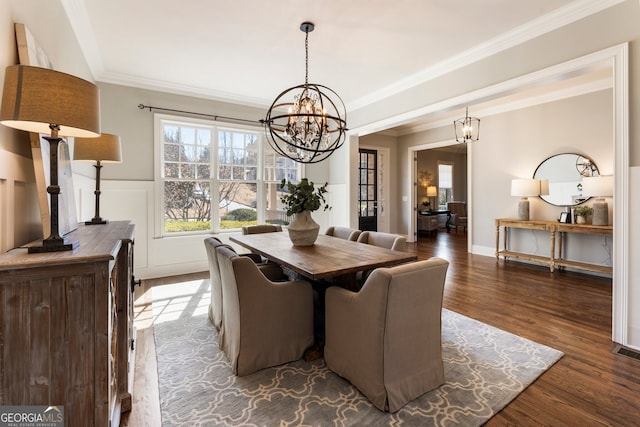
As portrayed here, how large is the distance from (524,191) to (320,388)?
4886 millimetres

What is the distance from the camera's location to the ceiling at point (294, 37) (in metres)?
2.62

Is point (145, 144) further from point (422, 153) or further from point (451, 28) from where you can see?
point (422, 153)

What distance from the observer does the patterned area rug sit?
1.63 metres

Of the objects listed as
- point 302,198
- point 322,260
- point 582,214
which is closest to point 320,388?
point 322,260

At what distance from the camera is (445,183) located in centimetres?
1062

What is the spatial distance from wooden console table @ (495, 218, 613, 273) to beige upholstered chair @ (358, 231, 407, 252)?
3.25 meters

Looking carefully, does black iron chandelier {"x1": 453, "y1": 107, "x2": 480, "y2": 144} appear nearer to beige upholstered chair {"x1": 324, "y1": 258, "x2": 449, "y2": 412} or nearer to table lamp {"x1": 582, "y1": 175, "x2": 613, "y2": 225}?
table lamp {"x1": 582, "y1": 175, "x2": 613, "y2": 225}

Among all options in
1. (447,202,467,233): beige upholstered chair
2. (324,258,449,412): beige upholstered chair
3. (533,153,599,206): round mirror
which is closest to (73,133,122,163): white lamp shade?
(324,258,449,412): beige upholstered chair

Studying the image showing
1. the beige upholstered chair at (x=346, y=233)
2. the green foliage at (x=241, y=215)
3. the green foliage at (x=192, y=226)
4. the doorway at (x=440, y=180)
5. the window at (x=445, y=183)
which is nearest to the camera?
the beige upholstered chair at (x=346, y=233)

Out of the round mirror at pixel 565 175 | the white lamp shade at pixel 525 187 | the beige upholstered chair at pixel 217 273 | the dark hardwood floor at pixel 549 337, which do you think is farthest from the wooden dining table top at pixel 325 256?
the round mirror at pixel 565 175

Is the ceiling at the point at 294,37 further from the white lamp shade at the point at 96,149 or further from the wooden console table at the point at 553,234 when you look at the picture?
the wooden console table at the point at 553,234

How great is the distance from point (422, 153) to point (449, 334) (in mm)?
8155

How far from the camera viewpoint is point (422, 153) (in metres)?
9.85

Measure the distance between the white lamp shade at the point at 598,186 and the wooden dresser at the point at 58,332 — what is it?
5.63 metres
